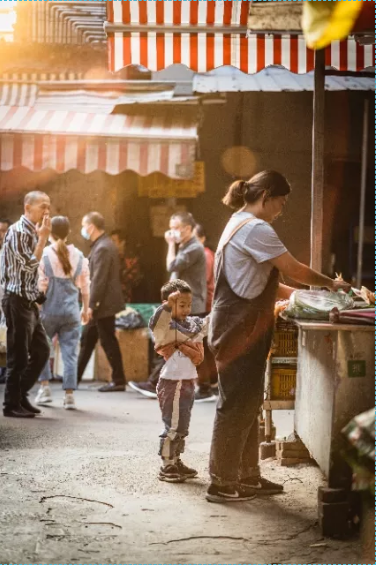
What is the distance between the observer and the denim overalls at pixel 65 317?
9.84 meters

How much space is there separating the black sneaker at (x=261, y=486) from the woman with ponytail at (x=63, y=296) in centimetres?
414

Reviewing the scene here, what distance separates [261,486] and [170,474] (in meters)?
0.73

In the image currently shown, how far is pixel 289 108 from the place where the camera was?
1330 centimetres

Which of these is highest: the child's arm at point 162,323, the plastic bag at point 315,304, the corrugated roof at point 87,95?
the corrugated roof at point 87,95

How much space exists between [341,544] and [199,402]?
5.88 m

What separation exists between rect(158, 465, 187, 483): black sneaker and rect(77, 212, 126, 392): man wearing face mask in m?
5.10

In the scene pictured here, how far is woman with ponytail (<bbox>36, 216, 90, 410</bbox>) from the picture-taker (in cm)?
985

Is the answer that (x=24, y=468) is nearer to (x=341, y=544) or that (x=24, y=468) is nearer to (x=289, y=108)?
(x=341, y=544)

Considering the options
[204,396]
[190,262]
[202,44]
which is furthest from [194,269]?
[202,44]

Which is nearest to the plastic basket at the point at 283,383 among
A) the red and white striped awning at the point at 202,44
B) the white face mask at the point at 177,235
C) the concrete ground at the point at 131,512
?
the concrete ground at the point at 131,512

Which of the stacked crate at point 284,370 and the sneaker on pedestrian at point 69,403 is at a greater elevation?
the stacked crate at point 284,370

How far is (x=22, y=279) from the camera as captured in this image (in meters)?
8.66

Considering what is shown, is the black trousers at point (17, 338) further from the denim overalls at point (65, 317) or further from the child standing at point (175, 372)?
the child standing at point (175, 372)

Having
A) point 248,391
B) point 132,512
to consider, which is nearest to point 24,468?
point 132,512
